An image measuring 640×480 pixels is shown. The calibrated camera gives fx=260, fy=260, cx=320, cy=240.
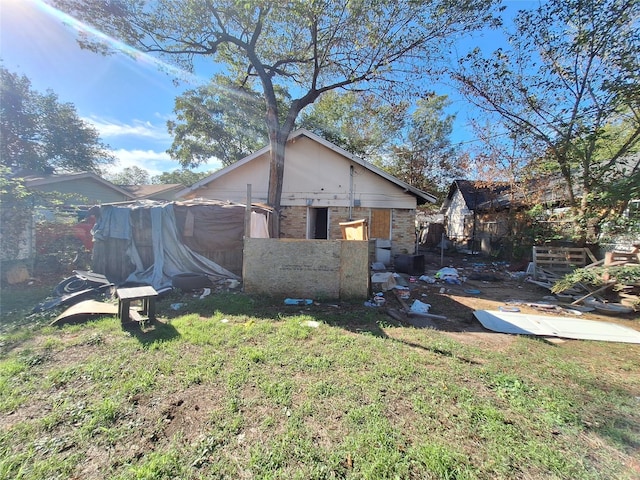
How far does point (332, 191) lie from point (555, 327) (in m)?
8.23

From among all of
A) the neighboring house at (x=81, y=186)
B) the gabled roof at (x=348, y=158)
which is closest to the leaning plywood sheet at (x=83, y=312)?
the gabled roof at (x=348, y=158)

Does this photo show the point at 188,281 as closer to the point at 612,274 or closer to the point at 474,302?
the point at 474,302

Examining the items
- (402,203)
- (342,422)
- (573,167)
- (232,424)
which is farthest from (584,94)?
(232,424)

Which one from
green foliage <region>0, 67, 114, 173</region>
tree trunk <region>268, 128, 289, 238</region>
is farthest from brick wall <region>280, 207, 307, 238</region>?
green foliage <region>0, 67, 114, 173</region>

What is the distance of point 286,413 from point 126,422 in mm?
1276

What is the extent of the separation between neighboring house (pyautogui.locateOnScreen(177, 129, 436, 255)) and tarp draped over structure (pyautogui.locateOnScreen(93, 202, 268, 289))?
4365mm

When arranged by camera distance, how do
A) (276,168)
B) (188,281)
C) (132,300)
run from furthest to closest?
(276,168), (188,281), (132,300)

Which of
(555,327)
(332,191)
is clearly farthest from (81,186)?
(555,327)

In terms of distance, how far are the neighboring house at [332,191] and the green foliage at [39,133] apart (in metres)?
18.1

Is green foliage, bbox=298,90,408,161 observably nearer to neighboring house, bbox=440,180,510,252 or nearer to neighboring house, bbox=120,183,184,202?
neighboring house, bbox=440,180,510,252

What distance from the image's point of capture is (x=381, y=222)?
10883mm

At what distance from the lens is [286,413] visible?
7.25 ft

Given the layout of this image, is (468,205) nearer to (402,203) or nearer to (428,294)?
(402,203)

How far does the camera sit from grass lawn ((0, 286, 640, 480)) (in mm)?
1758
